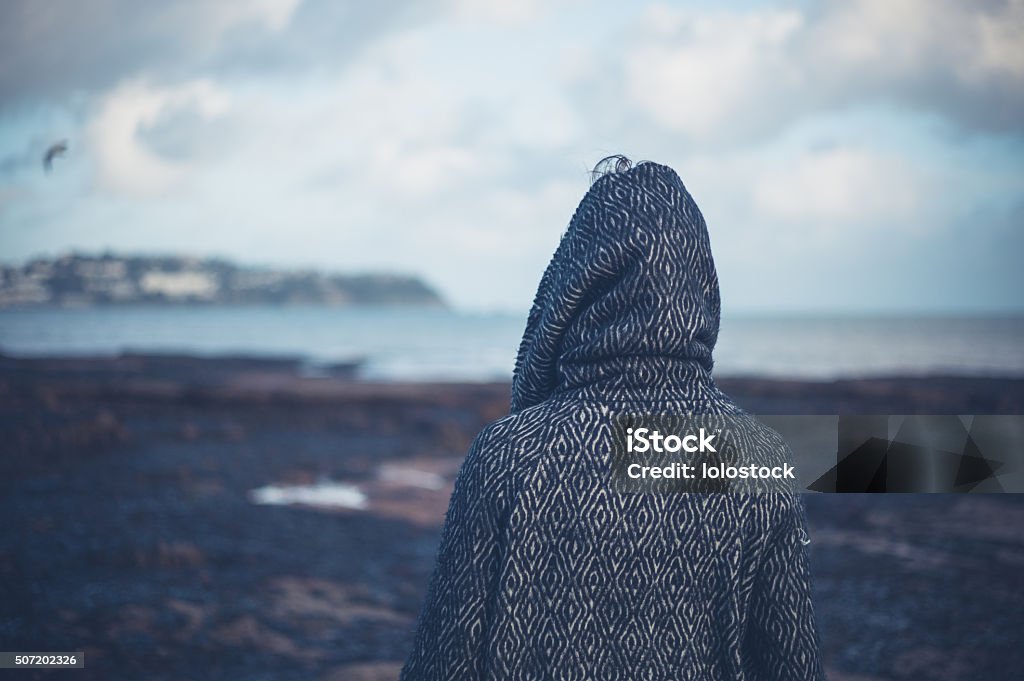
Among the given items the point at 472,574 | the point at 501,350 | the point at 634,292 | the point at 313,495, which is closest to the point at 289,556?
the point at 313,495

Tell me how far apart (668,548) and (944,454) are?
5.19 ft

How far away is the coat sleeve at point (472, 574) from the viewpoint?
4.96 ft

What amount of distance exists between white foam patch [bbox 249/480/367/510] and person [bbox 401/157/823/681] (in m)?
9.02

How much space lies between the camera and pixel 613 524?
1531 mm

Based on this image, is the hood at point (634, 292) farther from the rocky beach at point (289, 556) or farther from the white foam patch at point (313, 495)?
the white foam patch at point (313, 495)

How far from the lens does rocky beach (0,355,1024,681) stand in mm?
5402

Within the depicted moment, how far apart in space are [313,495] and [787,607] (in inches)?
397

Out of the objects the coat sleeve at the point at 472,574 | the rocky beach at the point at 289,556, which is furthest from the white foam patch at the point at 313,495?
the coat sleeve at the point at 472,574

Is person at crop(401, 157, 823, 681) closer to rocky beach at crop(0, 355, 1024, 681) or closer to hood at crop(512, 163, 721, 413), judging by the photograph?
hood at crop(512, 163, 721, 413)

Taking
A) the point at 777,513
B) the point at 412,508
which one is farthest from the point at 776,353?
the point at 777,513

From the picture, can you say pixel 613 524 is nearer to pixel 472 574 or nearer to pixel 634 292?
pixel 472 574

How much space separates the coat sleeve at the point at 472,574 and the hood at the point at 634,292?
24cm

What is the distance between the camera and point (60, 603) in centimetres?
575

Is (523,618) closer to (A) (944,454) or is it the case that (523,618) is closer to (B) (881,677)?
(A) (944,454)
